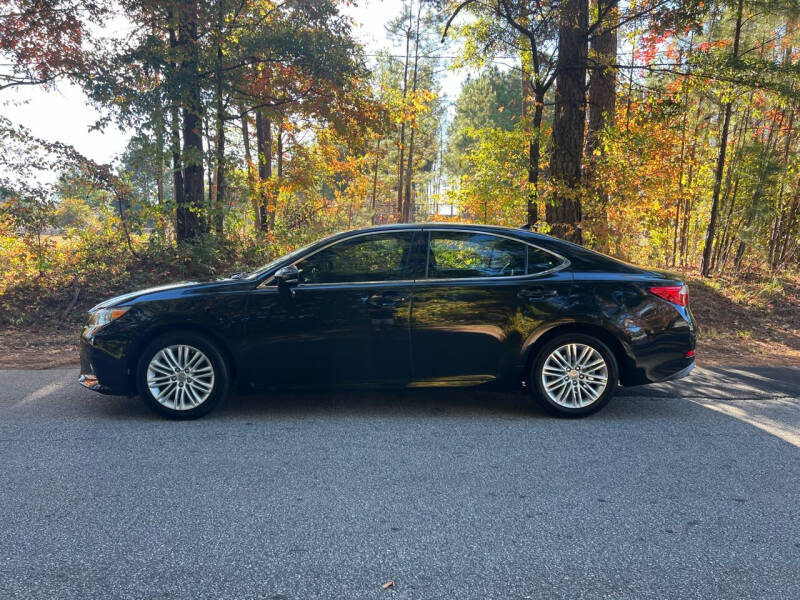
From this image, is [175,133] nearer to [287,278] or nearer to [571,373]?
[287,278]

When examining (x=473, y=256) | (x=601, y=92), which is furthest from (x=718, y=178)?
(x=473, y=256)

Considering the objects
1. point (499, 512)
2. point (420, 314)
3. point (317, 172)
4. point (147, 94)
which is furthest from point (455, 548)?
point (317, 172)

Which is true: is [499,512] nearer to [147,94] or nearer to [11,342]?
[11,342]

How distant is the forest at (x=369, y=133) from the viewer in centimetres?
1029

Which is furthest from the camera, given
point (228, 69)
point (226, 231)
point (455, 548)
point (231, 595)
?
point (226, 231)

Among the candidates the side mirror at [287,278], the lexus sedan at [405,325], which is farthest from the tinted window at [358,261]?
the side mirror at [287,278]

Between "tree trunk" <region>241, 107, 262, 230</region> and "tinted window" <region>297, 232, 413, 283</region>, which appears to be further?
"tree trunk" <region>241, 107, 262, 230</region>

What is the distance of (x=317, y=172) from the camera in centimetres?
1566

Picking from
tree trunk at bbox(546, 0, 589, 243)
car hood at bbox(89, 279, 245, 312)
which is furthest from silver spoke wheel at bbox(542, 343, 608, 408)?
tree trunk at bbox(546, 0, 589, 243)

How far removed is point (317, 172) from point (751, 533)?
14.1 meters

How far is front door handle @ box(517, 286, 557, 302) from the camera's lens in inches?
193

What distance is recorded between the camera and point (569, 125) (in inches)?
401

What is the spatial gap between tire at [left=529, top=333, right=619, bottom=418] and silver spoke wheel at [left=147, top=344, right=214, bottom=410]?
111 inches

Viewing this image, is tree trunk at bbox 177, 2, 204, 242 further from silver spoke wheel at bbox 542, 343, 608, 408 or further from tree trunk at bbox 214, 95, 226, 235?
silver spoke wheel at bbox 542, 343, 608, 408
